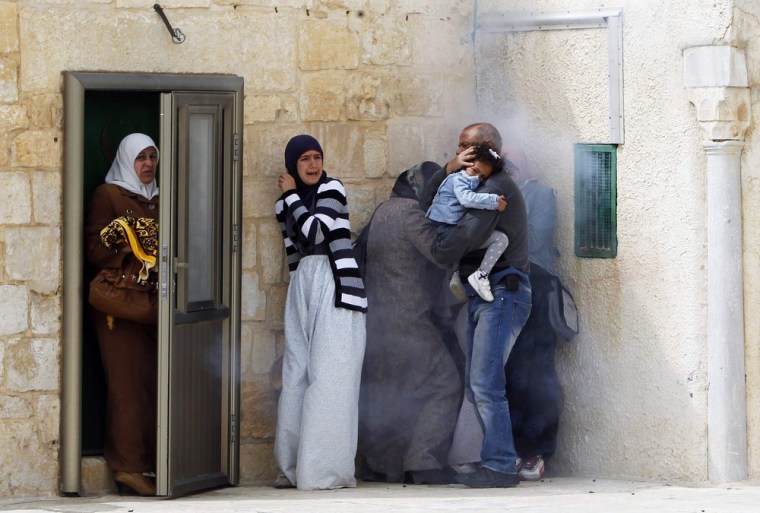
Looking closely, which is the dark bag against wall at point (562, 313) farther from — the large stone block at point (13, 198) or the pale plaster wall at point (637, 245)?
the large stone block at point (13, 198)

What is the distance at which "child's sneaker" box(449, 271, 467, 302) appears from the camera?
7.79 meters

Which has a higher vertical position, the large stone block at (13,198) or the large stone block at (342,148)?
the large stone block at (342,148)

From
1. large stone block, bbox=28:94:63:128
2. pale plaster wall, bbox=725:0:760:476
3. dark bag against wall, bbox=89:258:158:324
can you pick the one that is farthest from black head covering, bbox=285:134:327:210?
pale plaster wall, bbox=725:0:760:476

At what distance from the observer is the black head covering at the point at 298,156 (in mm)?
7918

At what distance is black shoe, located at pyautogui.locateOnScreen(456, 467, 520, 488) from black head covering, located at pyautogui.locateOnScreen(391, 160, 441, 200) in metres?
1.51

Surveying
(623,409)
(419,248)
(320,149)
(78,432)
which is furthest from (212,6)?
(623,409)

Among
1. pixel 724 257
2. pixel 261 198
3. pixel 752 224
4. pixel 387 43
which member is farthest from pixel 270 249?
pixel 752 224

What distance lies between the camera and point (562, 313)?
7961 millimetres

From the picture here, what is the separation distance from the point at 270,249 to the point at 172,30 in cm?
130

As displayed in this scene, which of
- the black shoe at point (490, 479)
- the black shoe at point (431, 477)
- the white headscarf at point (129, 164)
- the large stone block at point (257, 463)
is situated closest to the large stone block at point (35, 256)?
the white headscarf at point (129, 164)

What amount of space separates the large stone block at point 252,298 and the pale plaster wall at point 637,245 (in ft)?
5.50

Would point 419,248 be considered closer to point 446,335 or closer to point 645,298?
point 446,335

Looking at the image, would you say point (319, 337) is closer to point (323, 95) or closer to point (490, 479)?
point (490, 479)

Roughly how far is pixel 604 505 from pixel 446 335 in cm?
157
